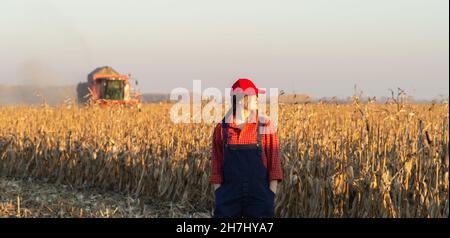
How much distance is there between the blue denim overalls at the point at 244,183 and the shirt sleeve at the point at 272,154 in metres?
0.07

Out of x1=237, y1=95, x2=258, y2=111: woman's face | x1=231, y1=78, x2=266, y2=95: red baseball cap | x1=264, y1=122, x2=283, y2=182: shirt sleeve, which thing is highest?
x1=231, y1=78, x2=266, y2=95: red baseball cap

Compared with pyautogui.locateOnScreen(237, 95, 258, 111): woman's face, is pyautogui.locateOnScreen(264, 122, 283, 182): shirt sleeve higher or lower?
lower

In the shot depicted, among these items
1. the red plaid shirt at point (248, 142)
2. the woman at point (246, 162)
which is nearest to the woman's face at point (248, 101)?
the woman at point (246, 162)

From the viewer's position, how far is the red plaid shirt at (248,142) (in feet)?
15.3

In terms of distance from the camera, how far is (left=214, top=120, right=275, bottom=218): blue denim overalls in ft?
15.1

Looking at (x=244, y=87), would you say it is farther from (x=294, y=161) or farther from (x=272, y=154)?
(x=294, y=161)

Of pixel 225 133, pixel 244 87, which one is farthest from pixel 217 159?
pixel 244 87

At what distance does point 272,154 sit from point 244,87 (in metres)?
0.64

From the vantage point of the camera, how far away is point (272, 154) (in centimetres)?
473

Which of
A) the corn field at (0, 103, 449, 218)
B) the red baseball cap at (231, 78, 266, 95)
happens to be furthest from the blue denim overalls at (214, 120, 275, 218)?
the corn field at (0, 103, 449, 218)

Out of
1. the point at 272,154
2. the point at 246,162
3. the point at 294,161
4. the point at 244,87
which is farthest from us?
the point at 294,161

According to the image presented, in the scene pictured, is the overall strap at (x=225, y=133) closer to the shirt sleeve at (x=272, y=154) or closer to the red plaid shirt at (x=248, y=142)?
the red plaid shirt at (x=248, y=142)

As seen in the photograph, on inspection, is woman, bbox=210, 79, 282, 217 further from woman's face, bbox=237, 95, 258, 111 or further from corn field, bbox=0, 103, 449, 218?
corn field, bbox=0, 103, 449, 218

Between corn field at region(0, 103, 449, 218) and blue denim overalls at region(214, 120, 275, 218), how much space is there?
2.22 metres
